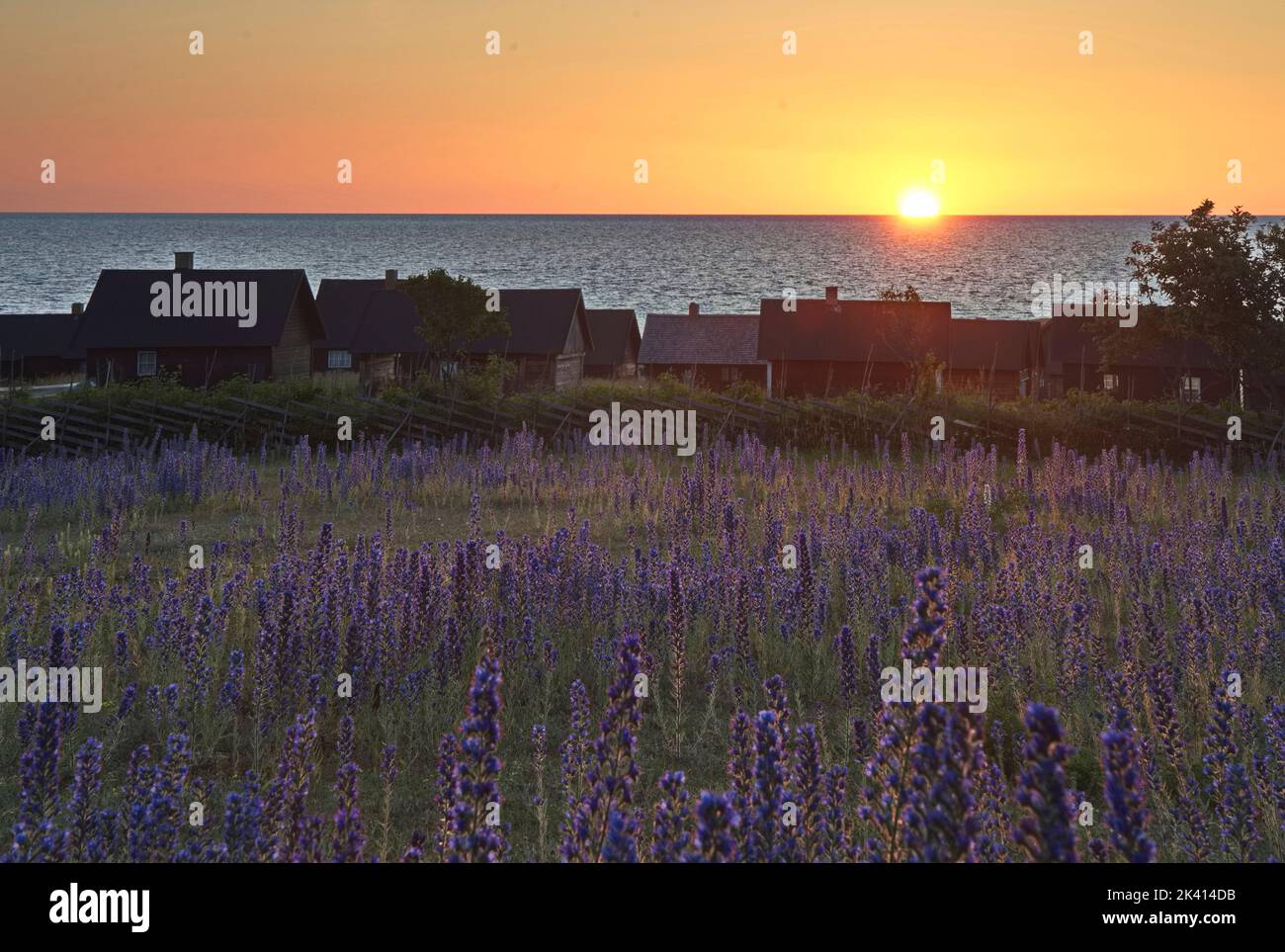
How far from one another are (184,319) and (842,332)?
29719 millimetres

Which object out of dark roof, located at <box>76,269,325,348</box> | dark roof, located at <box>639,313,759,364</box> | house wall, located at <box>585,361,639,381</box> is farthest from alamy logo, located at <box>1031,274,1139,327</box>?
dark roof, located at <box>76,269,325,348</box>

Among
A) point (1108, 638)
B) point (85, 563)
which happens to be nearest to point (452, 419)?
point (85, 563)

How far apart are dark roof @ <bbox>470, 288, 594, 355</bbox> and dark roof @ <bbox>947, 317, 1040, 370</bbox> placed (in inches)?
794

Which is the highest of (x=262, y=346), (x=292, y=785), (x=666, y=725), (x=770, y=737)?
(x=262, y=346)

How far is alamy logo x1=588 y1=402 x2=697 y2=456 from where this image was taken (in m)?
21.5

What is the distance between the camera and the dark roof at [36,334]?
55.6m

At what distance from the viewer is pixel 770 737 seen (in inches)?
107

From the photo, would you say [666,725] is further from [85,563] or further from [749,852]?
[85,563]

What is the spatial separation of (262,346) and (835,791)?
43708mm

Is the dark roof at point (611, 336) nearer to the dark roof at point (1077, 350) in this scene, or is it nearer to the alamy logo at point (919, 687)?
the dark roof at point (1077, 350)

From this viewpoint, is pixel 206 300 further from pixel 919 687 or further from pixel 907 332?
pixel 919 687
